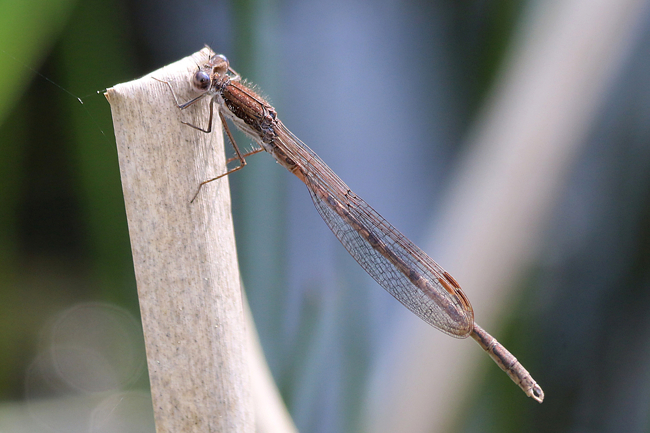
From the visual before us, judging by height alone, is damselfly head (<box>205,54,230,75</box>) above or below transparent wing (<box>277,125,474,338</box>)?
above

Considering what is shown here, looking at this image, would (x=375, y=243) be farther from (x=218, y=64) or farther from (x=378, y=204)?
(x=218, y=64)

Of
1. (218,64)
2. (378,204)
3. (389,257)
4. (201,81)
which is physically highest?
(218,64)

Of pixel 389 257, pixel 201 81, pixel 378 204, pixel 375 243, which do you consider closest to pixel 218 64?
pixel 201 81

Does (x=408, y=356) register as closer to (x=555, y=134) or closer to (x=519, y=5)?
(x=555, y=134)

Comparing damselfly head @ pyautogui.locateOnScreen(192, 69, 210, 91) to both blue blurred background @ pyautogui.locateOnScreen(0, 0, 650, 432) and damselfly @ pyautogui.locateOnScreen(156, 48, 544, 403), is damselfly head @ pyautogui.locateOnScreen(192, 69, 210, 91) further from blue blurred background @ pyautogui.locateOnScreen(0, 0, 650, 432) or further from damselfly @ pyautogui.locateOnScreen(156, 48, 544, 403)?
blue blurred background @ pyautogui.locateOnScreen(0, 0, 650, 432)

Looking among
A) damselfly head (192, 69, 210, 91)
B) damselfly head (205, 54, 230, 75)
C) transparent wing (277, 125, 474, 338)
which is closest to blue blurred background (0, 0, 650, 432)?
transparent wing (277, 125, 474, 338)

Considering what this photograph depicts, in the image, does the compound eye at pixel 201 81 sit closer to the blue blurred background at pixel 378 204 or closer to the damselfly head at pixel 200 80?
the damselfly head at pixel 200 80
